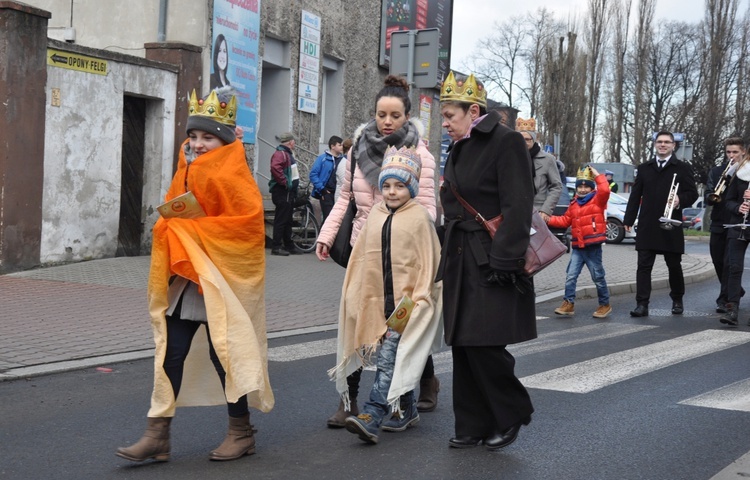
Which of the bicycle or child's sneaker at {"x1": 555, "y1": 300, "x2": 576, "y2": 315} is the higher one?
the bicycle

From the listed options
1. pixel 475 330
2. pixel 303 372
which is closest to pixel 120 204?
pixel 303 372

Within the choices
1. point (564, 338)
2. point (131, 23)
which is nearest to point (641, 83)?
point (131, 23)

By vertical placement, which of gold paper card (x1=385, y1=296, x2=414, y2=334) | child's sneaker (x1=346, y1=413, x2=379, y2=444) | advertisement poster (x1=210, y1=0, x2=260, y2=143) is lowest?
child's sneaker (x1=346, y1=413, x2=379, y2=444)

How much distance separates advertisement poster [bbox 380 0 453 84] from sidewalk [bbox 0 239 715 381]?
26.3 ft

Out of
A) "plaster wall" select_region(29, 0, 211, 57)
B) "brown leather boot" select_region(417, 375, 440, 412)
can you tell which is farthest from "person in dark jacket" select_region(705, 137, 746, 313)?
"plaster wall" select_region(29, 0, 211, 57)

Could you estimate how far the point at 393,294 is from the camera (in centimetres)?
580

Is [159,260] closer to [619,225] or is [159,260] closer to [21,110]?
[21,110]

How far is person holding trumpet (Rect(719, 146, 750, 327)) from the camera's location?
11.4 metres

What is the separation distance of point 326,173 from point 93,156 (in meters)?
4.02

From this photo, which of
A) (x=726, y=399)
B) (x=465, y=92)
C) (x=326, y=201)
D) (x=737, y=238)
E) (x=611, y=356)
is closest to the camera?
(x=465, y=92)

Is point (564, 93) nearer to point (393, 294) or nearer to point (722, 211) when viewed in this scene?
point (722, 211)

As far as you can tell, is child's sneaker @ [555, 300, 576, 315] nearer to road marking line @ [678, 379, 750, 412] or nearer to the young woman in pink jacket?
road marking line @ [678, 379, 750, 412]

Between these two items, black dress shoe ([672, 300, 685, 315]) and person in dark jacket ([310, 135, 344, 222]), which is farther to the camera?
person in dark jacket ([310, 135, 344, 222])

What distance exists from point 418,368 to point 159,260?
146 centimetres
